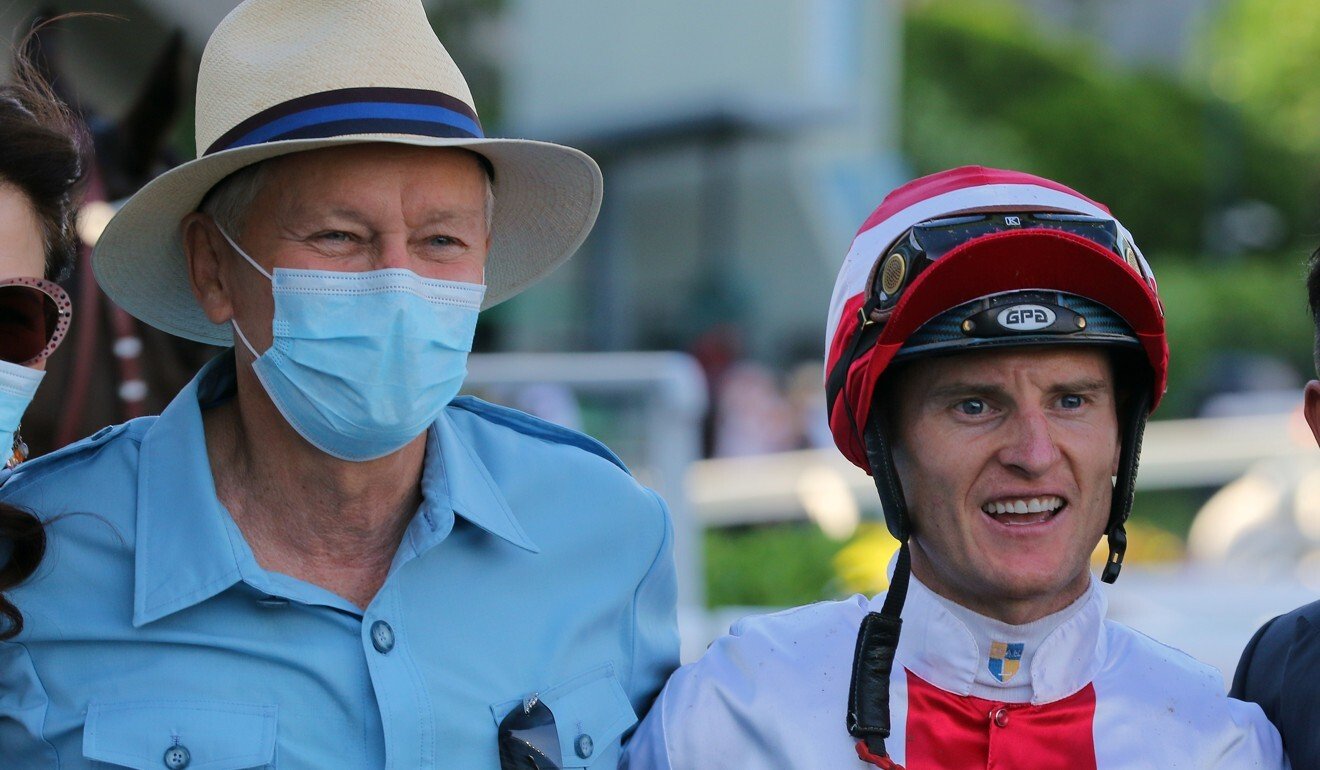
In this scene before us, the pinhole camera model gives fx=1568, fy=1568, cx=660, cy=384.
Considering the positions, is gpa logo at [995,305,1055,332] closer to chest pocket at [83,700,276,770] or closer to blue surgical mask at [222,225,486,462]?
blue surgical mask at [222,225,486,462]

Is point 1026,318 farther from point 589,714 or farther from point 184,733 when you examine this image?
point 184,733

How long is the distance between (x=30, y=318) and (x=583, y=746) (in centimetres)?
115

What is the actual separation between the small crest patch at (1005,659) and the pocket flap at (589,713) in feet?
2.10

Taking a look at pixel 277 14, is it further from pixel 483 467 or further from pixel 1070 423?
pixel 1070 423

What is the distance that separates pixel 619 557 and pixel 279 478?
2.06ft

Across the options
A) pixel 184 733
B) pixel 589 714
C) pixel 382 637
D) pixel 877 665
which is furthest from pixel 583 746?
pixel 184 733

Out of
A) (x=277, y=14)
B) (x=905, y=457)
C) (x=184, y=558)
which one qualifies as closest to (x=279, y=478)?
(x=184, y=558)

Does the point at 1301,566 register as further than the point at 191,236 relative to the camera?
Yes

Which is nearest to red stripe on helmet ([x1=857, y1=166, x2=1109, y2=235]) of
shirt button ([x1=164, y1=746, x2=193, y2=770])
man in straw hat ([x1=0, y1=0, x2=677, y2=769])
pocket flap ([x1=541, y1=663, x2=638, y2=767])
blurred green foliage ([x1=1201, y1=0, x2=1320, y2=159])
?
man in straw hat ([x1=0, y1=0, x2=677, y2=769])

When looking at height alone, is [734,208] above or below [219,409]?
below

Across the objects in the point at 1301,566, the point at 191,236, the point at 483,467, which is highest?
the point at 191,236

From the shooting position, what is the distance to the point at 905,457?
269 centimetres

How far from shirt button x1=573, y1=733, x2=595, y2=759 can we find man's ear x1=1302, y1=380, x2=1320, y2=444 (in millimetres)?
1417

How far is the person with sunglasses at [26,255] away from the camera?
2.43 meters
